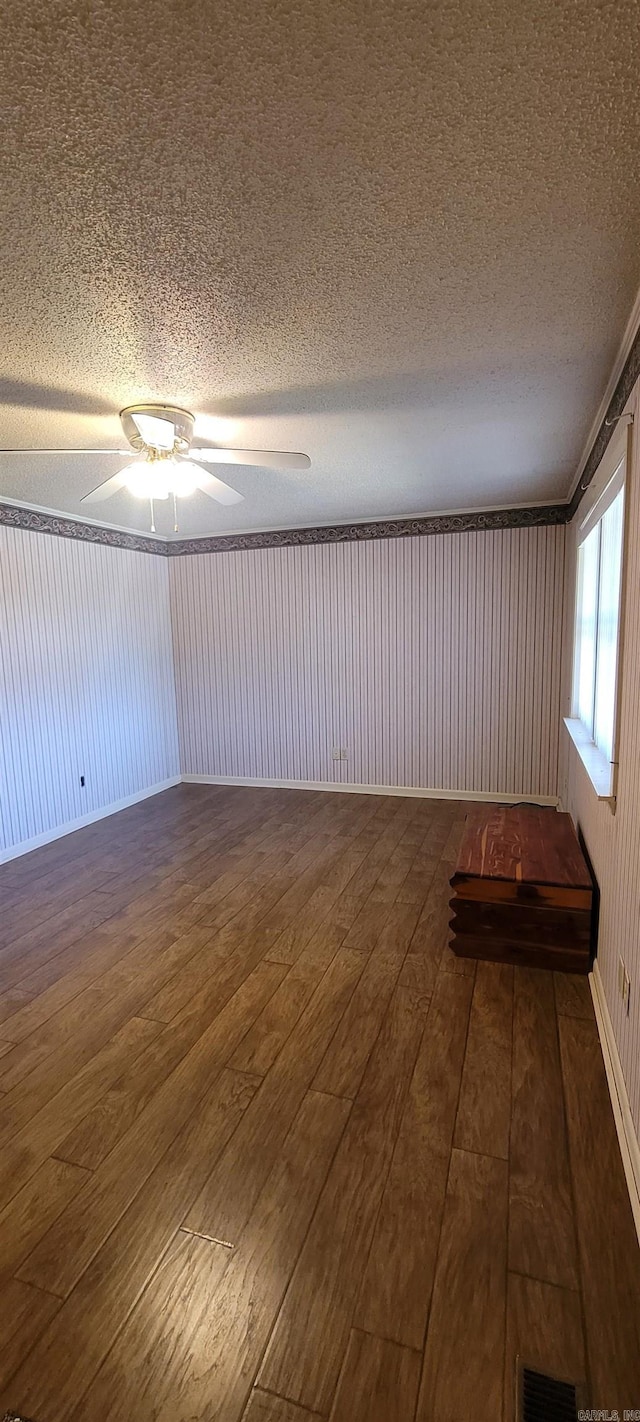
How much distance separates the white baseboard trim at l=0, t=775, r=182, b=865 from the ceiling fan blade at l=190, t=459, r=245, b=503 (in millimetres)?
2735

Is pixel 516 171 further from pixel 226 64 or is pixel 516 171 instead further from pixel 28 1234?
pixel 28 1234

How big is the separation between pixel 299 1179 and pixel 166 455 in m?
2.51

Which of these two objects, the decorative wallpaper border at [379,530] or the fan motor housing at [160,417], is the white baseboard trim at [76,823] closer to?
the decorative wallpaper border at [379,530]

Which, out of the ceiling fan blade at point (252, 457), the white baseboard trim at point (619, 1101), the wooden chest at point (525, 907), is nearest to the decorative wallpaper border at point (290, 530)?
the ceiling fan blade at point (252, 457)

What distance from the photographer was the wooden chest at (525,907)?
7.68 ft

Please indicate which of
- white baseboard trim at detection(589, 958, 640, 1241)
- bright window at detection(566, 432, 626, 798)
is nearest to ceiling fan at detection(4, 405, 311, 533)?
bright window at detection(566, 432, 626, 798)

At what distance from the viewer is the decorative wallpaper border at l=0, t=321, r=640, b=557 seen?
13.0 feet

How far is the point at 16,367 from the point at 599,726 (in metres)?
2.72

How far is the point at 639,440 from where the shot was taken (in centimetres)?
170

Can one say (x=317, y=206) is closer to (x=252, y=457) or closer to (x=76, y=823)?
(x=252, y=457)

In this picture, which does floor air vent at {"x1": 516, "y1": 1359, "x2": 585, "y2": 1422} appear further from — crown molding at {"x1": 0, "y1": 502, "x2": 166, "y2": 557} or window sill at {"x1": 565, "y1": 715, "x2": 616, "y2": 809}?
crown molding at {"x1": 0, "y1": 502, "x2": 166, "y2": 557}

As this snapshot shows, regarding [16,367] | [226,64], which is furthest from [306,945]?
[226,64]

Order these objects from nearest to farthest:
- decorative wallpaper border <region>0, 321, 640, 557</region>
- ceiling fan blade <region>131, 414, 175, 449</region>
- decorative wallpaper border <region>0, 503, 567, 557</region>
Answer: ceiling fan blade <region>131, 414, 175, 449</region> → decorative wallpaper border <region>0, 321, 640, 557</region> → decorative wallpaper border <region>0, 503, 567, 557</region>

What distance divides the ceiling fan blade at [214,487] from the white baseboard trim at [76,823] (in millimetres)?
2735
